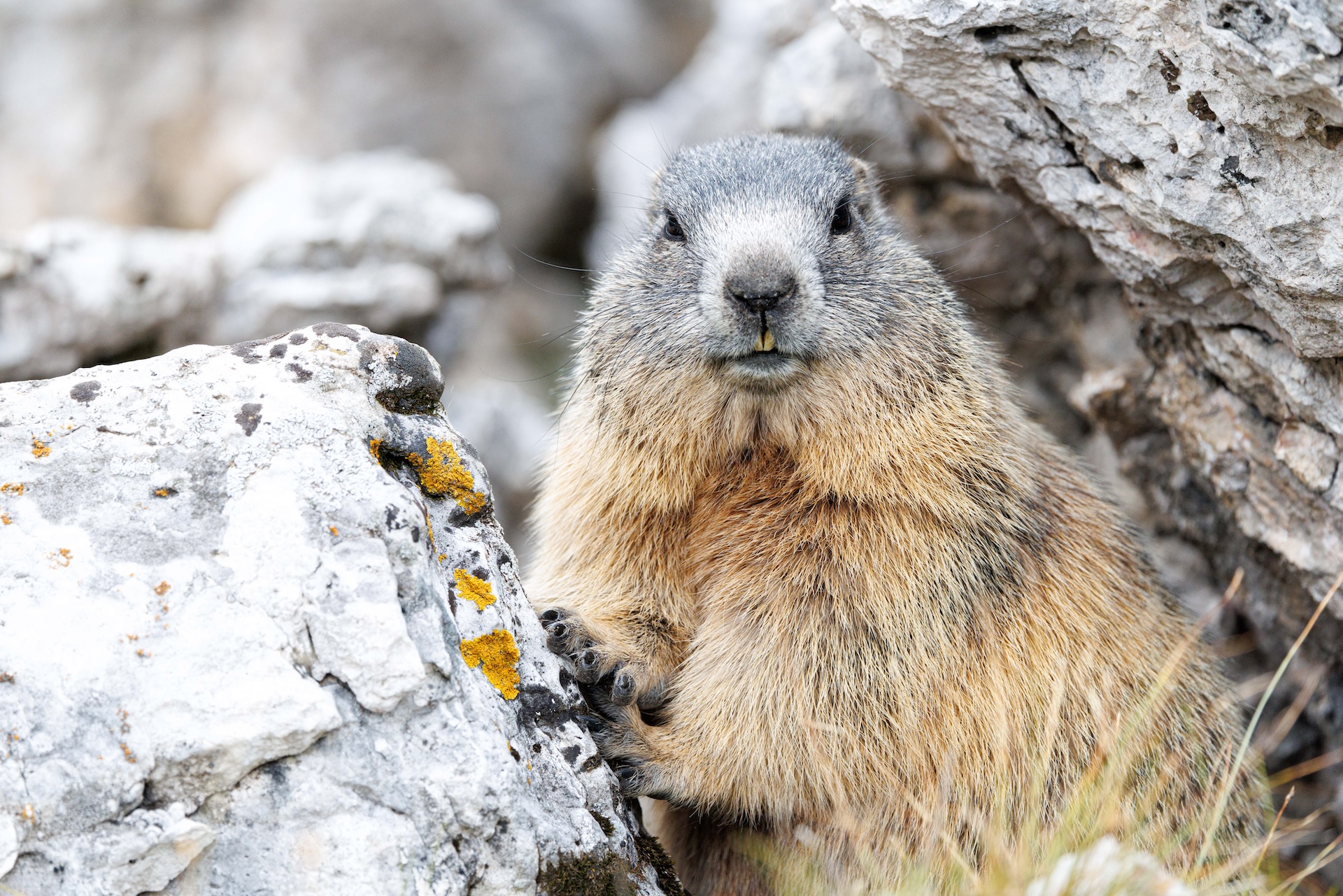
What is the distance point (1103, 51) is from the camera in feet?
14.5

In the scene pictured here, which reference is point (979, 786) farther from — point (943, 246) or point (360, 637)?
point (943, 246)

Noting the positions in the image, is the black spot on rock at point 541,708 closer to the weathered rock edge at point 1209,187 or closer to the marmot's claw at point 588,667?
the marmot's claw at point 588,667

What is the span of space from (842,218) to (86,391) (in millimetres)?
3182

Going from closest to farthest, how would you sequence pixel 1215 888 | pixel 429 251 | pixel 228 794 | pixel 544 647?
pixel 228 794, pixel 1215 888, pixel 544 647, pixel 429 251

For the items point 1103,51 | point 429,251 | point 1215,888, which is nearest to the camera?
point 1215,888

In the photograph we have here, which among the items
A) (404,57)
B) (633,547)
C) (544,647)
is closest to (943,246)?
(633,547)

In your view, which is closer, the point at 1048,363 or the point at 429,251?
the point at 1048,363

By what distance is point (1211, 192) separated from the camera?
436cm

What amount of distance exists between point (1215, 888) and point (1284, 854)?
11.6 feet

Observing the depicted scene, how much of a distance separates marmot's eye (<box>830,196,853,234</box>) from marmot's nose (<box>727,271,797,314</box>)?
968mm

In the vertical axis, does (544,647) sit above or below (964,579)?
below

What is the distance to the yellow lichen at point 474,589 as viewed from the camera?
12.6 feet

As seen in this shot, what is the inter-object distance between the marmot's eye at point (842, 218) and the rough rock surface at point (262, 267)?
467cm

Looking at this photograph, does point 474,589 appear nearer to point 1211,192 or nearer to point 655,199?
point 655,199
